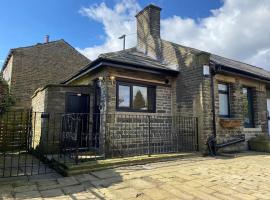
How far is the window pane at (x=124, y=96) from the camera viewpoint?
8.25 metres

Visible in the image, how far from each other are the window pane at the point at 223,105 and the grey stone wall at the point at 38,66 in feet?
35.9

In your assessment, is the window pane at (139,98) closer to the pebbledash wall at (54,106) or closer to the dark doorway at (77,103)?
the pebbledash wall at (54,106)

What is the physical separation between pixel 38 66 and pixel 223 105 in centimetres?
1193

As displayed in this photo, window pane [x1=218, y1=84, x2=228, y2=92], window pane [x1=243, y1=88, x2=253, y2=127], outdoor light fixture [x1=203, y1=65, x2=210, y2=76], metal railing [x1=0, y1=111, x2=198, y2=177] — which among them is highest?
outdoor light fixture [x1=203, y1=65, x2=210, y2=76]

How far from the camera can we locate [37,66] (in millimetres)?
15672

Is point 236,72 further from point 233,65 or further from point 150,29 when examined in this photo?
point 150,29

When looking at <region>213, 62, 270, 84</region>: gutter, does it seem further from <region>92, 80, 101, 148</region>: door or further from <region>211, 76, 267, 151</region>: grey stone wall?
<region>92, 80, 101, 148</region>: door

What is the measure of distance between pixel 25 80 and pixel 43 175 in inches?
432

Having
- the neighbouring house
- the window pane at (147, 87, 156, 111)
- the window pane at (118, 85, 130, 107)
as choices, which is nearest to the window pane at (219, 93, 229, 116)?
the window pane at (147, 87, 156, 111)

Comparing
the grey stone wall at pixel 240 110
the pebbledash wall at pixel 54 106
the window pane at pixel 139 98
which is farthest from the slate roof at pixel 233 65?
the pebbledash wall at pixel 54 106

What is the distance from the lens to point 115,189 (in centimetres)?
427

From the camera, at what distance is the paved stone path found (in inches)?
158

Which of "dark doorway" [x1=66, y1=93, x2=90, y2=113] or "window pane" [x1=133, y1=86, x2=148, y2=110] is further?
"dark doorway" [x1=66, y1=93, x2=90, y2=113]

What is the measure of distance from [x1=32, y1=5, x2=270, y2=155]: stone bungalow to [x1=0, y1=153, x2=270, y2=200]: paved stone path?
2659 millimetres
